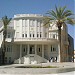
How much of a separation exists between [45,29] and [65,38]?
6.98 meters

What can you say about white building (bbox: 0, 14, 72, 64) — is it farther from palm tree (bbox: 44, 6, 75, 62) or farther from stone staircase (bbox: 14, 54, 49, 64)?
palm tree (bbox: 44, 6, 75, 62)

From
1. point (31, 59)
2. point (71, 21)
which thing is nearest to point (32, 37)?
point (31, 59)

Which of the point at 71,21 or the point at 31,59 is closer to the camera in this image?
the point at 71,21

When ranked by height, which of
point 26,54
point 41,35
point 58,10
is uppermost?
point 58,10

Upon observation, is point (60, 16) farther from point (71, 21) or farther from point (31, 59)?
point (31, 59)

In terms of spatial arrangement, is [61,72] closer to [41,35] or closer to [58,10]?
[58,10]

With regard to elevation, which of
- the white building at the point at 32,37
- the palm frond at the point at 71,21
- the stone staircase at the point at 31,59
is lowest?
the stone staircase at the point at 31,59

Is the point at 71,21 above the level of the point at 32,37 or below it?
above

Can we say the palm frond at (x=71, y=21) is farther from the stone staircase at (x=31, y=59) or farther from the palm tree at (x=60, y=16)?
the stone staircase at (x=31, y=59)

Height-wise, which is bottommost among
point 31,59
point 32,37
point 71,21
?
point 31,59

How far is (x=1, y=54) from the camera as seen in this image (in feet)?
194

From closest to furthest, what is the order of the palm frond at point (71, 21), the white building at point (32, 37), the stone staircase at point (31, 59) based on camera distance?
the palm frond at point (71, 21)
the stone staircase at point (31, 59)
the white building at point (32, 37)

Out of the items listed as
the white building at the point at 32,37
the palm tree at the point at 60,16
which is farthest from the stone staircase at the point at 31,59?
the palm tree at the point at 60,16

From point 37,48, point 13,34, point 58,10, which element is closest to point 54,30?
point 37,48
